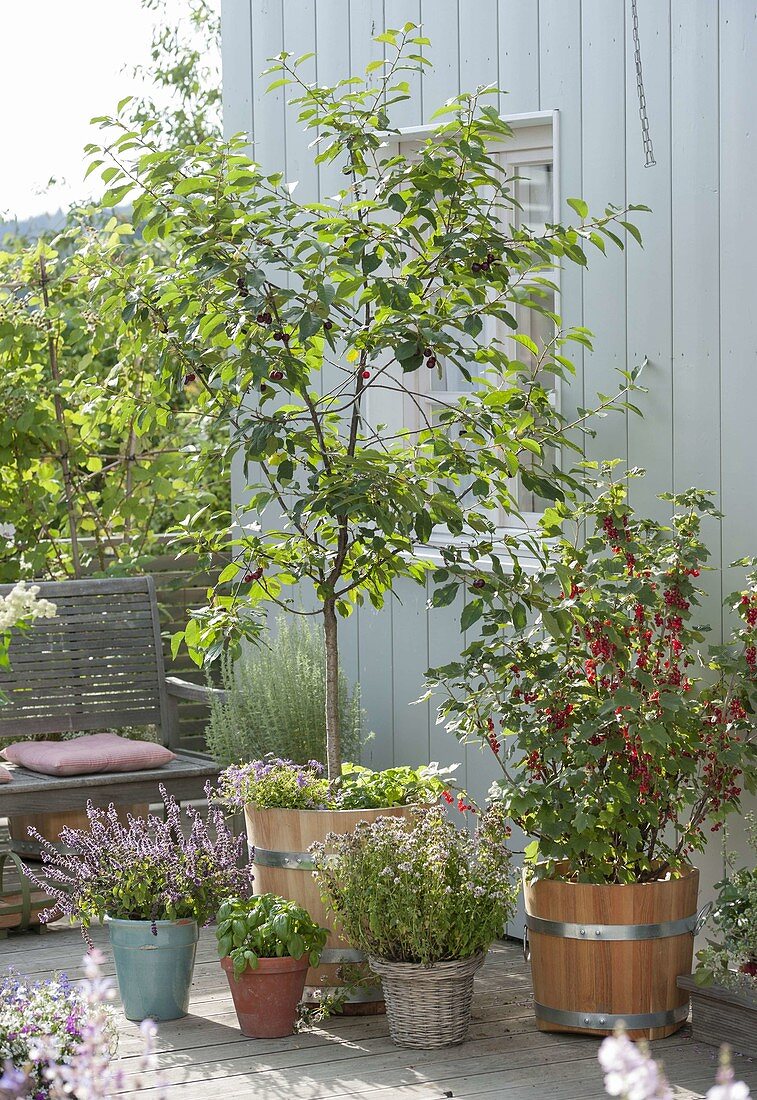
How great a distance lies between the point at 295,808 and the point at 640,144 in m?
2.08

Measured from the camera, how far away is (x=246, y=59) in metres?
5.88

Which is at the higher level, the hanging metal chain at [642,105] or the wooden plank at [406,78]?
the wooden plank at [406,78]

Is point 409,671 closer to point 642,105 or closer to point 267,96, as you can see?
point 642,105

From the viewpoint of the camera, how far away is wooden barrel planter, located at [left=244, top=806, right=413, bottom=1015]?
3.96 metres

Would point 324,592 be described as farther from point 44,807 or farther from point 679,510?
point 44,807

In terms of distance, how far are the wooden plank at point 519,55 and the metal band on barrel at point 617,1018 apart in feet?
8.63

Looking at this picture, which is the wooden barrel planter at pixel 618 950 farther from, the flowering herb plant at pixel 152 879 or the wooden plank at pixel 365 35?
the wooden plank at pixel 365 35

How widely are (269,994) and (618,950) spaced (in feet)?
2.90

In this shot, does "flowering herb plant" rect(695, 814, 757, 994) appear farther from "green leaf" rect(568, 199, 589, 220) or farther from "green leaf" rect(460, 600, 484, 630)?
"green leaf" rect(568, 199, 589, 220)

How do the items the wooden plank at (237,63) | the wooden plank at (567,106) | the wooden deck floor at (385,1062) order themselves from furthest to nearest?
the wooden plank at (237,63) → the wooden plank at (567,106) → the wooden deck floor at (385,1062)

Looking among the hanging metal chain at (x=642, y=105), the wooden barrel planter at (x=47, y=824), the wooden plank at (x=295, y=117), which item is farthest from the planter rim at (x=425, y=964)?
the wooden plank at (x=295, y=117)

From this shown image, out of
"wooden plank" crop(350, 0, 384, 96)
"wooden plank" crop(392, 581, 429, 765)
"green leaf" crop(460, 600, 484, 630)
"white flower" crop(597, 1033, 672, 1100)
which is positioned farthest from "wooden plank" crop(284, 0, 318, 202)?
"white flower" crop(597, 1033, 672, 1100)

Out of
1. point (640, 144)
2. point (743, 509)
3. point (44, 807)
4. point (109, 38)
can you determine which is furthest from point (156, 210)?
point (109, 38)

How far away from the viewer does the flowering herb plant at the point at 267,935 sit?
3.76m
